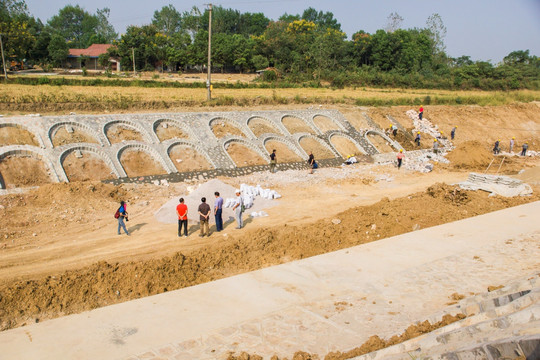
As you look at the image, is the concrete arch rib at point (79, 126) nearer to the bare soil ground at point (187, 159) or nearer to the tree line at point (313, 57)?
the bare soil ground at point (187, 159)

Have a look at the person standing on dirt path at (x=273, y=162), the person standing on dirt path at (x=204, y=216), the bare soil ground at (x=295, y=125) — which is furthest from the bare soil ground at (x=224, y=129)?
the person standing on dirt path at (x=204, y=216)

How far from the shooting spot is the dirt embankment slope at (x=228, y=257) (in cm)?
897

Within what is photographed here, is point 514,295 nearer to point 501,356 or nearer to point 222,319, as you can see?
point 501,356

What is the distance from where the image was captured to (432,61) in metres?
58.1

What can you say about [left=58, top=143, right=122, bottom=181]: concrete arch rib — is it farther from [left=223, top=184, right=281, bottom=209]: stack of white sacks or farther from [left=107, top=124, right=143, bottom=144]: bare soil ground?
[left=223, top=184, right=281, bottom=209]: stack of white sacks

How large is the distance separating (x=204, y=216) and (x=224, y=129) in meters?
11.0

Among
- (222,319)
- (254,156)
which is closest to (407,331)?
(222,319)

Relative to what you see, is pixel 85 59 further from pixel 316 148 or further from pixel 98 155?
pixel 316 148

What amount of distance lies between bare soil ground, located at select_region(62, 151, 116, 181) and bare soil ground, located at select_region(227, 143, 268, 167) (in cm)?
600

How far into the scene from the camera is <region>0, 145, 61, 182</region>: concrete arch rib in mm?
17062

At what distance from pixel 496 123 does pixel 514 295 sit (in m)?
30.7

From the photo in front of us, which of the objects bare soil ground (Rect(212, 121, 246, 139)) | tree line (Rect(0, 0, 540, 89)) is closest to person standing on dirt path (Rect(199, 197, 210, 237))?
bare soil ground (Rect(212, 121, 246, 139))

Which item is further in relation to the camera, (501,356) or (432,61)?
Answer: (432,61)

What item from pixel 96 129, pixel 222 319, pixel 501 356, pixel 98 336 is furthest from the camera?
pixel 96 129
